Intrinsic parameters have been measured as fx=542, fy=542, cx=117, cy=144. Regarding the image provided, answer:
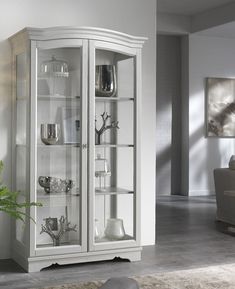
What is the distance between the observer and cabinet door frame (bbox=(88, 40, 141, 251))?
434 cm

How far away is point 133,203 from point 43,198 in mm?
776

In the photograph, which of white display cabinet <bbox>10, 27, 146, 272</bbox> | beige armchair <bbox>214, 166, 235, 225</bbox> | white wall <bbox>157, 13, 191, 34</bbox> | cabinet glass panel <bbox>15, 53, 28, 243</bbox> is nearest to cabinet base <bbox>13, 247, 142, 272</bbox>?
white display cabinet <bbox>10, 27, 146, 272</bbox>

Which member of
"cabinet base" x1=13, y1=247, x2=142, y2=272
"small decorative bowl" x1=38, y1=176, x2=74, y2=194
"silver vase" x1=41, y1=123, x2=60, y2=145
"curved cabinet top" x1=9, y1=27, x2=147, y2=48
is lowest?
"cabinet base" x1=13, y1=247, x2=142, y2=272

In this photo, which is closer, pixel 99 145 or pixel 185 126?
pixel 99 145

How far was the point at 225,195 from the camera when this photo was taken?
6590 mm

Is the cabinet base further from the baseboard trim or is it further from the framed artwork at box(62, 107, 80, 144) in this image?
the baseboard trim

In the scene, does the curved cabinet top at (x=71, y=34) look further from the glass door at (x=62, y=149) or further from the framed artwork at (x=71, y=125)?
the framed artwork at (x=71, y=125)

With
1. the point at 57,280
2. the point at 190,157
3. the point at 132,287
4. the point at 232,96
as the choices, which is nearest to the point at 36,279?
the point at 57,280

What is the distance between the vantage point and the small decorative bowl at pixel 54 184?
14.1 ft

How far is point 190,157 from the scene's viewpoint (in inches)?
372

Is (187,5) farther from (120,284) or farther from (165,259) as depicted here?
(120,284)

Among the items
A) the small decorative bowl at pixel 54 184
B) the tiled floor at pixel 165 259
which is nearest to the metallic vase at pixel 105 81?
the small decorative bowl at pixel 54 184

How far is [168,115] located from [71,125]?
17.6 ft

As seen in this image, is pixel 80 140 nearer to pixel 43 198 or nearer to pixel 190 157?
pixel 43 198
